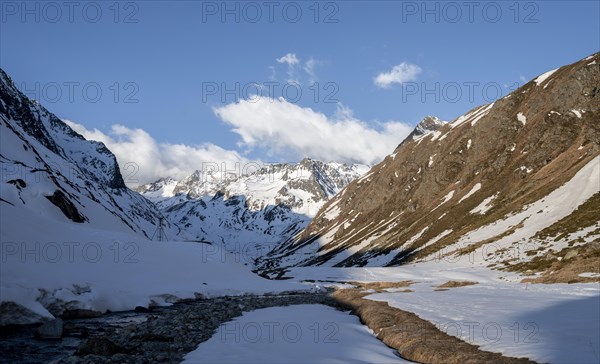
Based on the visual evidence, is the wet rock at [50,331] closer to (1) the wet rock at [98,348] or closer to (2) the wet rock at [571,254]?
(1) the wet rock at [98,348]

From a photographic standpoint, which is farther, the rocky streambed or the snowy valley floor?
the rocky streambed

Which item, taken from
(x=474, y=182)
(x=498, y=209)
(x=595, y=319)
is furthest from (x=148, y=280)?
(x=474, y=182)

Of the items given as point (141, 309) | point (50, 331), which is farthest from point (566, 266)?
point (50, 331)

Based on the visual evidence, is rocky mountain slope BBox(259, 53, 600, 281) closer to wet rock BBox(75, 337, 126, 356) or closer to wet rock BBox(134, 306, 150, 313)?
wet rock BBox(134, 306, 150, 313)

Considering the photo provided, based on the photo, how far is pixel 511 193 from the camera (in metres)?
112

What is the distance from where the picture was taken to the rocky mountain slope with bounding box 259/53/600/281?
68.6 meters

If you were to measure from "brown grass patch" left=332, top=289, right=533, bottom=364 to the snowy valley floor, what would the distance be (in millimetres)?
342

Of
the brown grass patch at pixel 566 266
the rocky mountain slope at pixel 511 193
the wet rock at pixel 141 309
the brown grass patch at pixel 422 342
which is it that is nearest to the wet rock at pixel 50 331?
the wet rock at pixel 141 309

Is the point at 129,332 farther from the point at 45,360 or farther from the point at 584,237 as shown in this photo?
the point at 584,237

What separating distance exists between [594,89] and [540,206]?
57.8 meters

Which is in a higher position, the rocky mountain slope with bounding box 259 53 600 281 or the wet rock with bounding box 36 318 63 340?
the rocky mountain slope with bounding box 259 53 600 281

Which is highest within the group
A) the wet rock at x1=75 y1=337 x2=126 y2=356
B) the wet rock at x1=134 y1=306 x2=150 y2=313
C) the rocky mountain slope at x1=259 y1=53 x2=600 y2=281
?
the rocky mountain slope at x1=259 y1=53 x2=600 y2=281

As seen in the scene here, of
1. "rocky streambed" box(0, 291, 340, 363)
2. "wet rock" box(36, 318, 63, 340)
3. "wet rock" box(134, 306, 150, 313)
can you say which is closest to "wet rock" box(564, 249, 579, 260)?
"rocky streambed" box(0, 291, 340, 363)

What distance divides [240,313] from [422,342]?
20.1m
